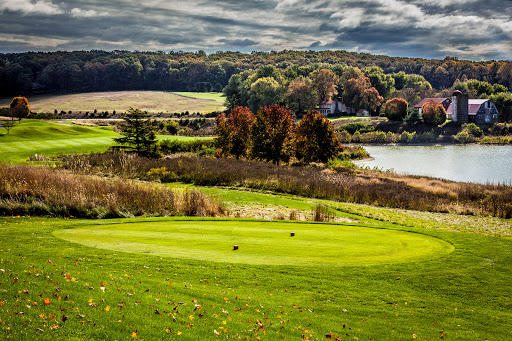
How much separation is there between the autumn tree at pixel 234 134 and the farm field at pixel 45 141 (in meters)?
11.7

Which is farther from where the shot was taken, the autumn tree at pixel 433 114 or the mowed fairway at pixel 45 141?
the autumn tree at pixel 433 114

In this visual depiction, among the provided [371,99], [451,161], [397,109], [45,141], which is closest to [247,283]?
[45,141]

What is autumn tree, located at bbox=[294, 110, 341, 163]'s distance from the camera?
1790 inches

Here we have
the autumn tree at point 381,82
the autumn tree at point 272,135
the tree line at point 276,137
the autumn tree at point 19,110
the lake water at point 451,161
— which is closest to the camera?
the autumn tree at point 272,135

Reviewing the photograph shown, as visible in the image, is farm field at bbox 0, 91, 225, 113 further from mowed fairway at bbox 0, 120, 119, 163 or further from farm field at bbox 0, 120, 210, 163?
farm field at bbox 0, 120, 210, 163

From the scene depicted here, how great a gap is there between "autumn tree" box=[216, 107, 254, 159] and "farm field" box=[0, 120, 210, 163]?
1171cm

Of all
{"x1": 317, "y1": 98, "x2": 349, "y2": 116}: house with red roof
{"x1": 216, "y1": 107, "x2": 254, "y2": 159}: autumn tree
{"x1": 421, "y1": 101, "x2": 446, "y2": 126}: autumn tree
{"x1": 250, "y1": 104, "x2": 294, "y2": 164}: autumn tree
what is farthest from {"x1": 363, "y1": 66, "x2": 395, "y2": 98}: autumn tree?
{"x1": 250, "y1": 104, "x2": 294, "y2": 164}: autumn tree

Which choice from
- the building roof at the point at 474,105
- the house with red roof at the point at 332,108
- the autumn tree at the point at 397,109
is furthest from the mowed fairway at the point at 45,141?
the building roof at the point at 474,105

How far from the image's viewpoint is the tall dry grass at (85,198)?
15.5 meters

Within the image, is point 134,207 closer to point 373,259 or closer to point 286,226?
point 286,226

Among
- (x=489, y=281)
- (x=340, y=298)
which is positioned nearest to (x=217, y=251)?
(x=340, y=298)

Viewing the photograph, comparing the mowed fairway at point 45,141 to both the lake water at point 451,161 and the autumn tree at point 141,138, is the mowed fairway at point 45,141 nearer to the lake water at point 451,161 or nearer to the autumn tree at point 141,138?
the autumn tree at point 141,138

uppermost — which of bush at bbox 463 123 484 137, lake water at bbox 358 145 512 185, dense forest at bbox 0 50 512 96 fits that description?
dense forest at bbox 0 50 512 96

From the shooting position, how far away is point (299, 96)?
95.3 meters
